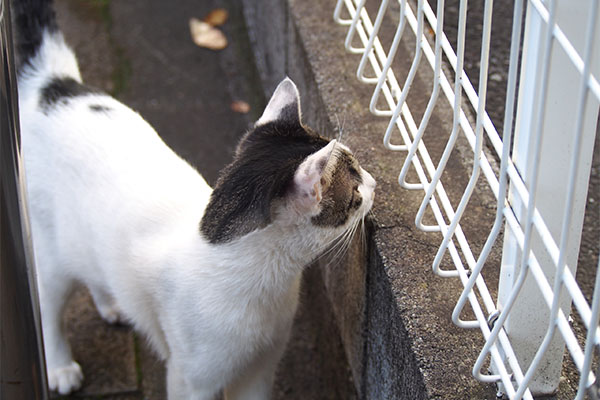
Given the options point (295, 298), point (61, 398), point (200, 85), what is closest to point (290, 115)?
point (295, 298)

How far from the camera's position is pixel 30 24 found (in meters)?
2.66

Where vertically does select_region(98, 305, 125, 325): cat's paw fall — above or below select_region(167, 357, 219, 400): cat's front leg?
below

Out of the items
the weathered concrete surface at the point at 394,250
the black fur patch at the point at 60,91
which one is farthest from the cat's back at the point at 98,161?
the weathered concrete surface at the point at 394,250

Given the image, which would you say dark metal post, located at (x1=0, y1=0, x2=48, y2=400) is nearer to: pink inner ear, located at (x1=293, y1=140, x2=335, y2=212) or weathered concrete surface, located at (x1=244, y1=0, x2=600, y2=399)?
pink inner ear, located at (x1=293, y1=140, x2=335, y2=212)

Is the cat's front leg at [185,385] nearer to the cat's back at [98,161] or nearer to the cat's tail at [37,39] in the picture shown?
the cat's back at [98,161]

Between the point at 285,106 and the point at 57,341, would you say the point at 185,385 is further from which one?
the point at 285,106

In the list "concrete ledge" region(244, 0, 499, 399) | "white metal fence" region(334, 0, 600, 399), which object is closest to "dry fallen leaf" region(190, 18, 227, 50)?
"concrete ledge" region(244, 0, 499, 399)

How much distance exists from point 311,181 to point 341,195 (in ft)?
0.71

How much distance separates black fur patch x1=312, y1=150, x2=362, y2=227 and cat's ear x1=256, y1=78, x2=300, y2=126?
0.19 meters

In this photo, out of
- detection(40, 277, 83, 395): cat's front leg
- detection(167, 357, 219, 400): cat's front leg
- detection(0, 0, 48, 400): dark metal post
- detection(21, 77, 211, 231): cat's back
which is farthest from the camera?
detection(40, 277, 83, 395): cat's front leg

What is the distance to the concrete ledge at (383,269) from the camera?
1856mm

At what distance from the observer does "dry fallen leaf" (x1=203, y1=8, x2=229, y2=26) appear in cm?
462

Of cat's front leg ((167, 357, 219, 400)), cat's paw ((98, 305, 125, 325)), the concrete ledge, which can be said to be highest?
the concrete ledge

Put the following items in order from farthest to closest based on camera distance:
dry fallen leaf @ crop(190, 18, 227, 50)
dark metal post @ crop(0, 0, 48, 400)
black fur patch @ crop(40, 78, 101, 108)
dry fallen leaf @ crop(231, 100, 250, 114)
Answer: dry fallen leaf @ crop(190, 18, 227, 50) < dry fallen leaf @ crop(231, 100, 250, 114) < black fur patch @ crop(40, 78, 101, 108) < dark metal post @ crop(0, 0, 48, 400)
